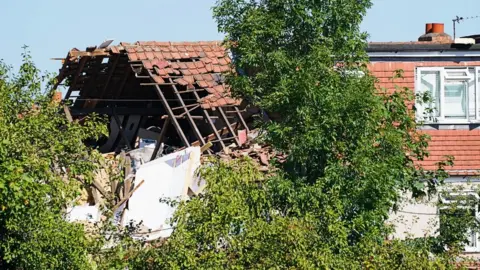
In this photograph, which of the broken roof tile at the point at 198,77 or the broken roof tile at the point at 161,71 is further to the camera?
the broken roof tile at the point at 198,77

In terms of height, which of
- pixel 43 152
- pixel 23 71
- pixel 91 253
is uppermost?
pixel 23 71

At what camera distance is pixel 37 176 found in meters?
20.0

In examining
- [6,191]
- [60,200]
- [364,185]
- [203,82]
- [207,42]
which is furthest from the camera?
[207,42]

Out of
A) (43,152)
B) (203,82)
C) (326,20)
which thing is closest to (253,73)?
(326,20)

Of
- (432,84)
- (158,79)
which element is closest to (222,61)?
(158,79)

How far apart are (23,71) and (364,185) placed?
19.9ft

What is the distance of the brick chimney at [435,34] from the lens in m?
32.1

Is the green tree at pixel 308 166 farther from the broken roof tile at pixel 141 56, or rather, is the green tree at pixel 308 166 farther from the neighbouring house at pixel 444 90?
the broken roof tile at pixel 141 56

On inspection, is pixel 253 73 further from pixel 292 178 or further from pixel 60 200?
pixel 60 200

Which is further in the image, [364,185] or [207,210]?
[364,185]

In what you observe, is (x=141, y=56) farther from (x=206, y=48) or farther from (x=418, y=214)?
(x=418, y=214)

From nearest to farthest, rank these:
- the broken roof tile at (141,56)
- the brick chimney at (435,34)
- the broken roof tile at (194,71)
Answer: the brick chimney at (435,34) → the broken roof tile at (141,56) → the broken roof tile at (194,71)

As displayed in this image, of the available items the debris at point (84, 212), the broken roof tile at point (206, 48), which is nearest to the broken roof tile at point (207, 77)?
the broken roof tile at point (206, 48)

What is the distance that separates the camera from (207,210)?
1934 cm
